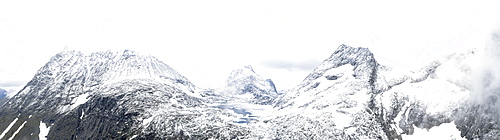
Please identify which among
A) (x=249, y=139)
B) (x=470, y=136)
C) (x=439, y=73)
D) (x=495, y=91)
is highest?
(x=439, y=73)

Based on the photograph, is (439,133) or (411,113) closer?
(439,133)

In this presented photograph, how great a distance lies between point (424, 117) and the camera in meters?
165

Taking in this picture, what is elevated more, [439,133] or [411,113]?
[411,113]

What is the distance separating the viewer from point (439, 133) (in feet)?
500

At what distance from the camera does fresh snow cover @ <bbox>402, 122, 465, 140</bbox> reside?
147750mm

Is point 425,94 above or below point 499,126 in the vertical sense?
above

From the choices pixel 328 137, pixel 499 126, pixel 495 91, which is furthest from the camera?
pixel 328 137

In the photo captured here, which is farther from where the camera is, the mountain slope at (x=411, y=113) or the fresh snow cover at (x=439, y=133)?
the mountain slope at (x=411, y=113)

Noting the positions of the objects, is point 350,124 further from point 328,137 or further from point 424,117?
point 424,117

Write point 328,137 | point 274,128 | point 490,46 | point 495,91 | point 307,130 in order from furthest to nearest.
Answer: point 274,128 < point 307,130 < point 328,137 < point 490,46 < point 495,91

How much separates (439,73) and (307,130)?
97.0 m

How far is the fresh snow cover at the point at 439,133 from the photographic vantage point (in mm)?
147750

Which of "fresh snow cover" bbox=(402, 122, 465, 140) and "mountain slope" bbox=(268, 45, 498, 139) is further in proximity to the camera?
"mountain slope" bbox=(268, 45, 498, 139)

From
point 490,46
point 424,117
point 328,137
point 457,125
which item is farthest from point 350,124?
point 490,46
